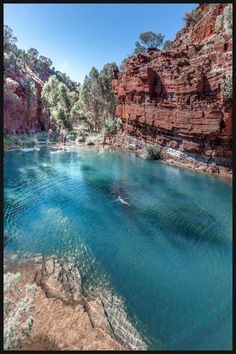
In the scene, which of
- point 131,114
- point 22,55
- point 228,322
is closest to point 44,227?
point 228,322

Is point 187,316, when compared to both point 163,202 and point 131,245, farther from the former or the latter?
point 163,202

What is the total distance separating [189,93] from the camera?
23.7 m

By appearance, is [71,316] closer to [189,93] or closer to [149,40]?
[189,93]

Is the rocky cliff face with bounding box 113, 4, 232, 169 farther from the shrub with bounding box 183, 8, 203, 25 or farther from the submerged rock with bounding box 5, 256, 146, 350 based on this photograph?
the submerged rock with bounding box 5, 256, 146, 350

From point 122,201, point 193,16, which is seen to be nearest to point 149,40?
point 193,16

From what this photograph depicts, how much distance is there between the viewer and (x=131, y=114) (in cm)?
3269

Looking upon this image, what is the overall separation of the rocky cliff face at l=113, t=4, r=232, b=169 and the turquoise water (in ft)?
15.8

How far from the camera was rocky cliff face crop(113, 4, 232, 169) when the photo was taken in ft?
68.8

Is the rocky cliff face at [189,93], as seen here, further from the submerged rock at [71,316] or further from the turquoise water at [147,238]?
the submerged rock at [71,316]


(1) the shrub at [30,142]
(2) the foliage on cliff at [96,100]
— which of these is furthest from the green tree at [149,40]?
(1) the shrub at [30,142]

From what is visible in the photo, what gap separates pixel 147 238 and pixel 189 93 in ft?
61.7

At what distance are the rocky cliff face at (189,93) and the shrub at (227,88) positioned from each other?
172mm

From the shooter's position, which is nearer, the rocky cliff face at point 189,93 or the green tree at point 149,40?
the rocky cliff face at point 189,93

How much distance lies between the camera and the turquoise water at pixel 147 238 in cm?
629
